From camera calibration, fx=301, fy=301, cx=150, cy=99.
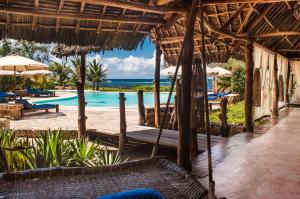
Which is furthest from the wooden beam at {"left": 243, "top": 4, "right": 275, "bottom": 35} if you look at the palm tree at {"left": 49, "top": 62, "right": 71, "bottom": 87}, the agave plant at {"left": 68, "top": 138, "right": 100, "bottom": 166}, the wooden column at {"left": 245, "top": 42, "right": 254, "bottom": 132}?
the palm tree at {"left": 49, "top": 62, "right": 71, "bottom": 87}

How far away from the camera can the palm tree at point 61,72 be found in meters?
30.9

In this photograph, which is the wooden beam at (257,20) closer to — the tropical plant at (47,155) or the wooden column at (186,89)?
the wooden column at (186,89)

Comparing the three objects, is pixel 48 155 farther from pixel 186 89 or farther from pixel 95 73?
pixel 95 73

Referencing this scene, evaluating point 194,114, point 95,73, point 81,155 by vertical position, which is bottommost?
point 81,155

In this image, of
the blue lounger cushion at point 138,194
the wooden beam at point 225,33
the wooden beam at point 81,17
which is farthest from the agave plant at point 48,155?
the wooden beam at point 225,33

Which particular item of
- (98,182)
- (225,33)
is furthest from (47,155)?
(225,33)

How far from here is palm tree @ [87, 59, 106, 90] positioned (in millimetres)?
32406

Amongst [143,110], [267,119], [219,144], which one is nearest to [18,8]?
[219,144]

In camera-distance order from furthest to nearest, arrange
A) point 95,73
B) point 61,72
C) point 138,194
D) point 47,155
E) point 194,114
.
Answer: point 95,73, point 61,72, point 194,114, point 47,155, point 138,194

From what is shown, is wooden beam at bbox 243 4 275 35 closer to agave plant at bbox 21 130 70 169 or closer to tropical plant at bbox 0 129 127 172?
tropical plant at bbox 0 129 127 172

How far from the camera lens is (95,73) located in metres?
32.3

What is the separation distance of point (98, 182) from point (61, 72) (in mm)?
29114

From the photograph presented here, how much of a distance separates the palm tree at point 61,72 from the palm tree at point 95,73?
233 cm

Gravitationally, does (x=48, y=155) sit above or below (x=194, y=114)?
below
